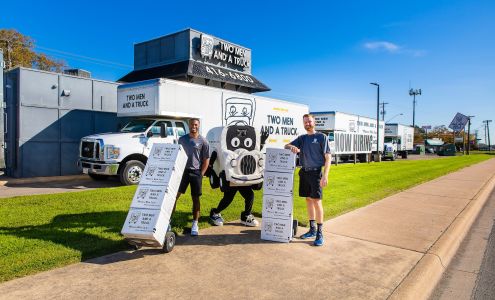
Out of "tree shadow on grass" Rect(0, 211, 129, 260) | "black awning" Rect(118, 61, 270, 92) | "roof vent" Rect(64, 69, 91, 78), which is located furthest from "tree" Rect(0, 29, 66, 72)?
"tree shadow on grass" Rect(0, 211, 129, 260)

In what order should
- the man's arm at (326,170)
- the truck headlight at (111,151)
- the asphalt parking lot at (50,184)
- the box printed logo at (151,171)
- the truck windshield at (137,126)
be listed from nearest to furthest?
the box printed logo at (151,171) → the man's arm at (326,170) → the asphalt parking lot at (50,184) → the truck headlight at (111,151) → the truck windshield at (137,126)

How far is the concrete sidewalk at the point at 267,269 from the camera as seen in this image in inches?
142

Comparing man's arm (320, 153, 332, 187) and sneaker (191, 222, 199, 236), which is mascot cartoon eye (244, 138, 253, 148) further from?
sneaker (191, 222, 199, 236)

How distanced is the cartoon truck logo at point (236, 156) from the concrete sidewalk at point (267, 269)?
0.91 meters

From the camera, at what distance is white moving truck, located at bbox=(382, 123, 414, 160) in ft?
126

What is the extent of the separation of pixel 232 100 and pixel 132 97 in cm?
409

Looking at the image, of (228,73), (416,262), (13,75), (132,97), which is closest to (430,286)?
(416,262)

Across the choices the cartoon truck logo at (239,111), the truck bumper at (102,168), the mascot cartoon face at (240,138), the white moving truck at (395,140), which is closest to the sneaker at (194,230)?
the mascot cartoon face at (240,138)

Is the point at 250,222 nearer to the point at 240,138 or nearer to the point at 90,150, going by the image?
the point at 240,138

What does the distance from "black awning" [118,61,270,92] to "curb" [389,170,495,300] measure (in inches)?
804

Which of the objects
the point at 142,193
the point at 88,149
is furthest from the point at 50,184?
the point at 142,193

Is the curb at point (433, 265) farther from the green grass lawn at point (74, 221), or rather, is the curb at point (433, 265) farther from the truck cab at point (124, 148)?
the truck cab at point (124, 148)

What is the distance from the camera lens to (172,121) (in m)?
12.5

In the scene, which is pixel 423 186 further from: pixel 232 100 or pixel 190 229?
pixel 190 229
